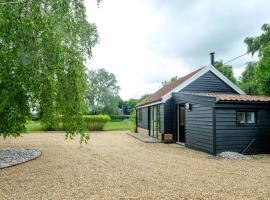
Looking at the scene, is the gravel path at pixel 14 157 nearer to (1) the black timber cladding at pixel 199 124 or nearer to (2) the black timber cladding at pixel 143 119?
(1) the black timber cladding at pixel 199 124

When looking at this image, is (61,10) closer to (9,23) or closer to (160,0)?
(9,23)

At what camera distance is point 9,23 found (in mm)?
7035

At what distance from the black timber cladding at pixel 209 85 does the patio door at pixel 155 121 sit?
2507 millimetres

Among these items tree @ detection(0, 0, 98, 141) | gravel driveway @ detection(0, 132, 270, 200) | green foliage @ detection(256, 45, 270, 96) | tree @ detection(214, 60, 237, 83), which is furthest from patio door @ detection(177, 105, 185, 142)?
tree @ detection(214, 60, 237, 83)

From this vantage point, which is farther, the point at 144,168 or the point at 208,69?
the point at 208,69

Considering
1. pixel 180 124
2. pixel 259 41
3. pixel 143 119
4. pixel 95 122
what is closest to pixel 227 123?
pixel 180 124

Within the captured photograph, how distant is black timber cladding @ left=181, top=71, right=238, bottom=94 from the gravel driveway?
23.3 feet

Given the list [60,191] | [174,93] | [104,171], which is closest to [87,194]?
[60,191]

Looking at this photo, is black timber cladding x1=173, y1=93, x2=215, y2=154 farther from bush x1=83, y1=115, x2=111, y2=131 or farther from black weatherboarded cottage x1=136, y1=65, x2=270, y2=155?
bush x1=83, y1=115, x2=111, y2=131

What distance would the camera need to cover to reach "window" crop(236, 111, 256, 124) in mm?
12395

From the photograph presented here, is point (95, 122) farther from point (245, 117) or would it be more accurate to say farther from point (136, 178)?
point (136, 178)

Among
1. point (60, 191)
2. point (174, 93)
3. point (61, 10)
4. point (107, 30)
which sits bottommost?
point (60, 191)

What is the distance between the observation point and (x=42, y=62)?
738 cm

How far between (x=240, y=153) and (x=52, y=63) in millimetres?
8350
